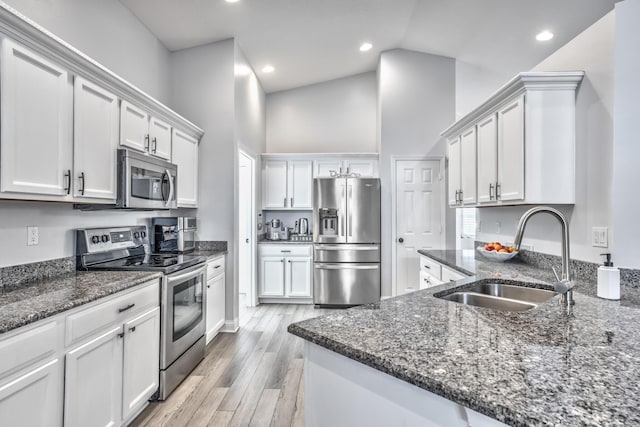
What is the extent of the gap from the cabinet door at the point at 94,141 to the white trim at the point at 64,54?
0.21ft

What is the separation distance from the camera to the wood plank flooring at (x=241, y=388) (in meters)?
2.10

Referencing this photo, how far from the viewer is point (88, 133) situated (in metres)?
2.06

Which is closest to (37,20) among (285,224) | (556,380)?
(556,380)

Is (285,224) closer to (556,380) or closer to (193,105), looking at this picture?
(193,105)

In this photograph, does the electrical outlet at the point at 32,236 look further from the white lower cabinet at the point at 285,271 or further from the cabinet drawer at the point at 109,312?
the white lower cabinet at the point at 285,271

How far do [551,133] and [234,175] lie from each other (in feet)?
9.59

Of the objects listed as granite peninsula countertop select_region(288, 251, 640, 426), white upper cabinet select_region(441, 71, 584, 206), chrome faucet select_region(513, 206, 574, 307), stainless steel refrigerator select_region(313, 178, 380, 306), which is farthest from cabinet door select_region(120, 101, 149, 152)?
white upper cabinet select_region(441, 71, 584, 206)

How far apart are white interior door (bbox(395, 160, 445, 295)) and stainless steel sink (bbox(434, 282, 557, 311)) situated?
2.73m

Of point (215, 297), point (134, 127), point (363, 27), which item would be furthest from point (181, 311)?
point (363, 27)

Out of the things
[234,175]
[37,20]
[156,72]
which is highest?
[156,72]

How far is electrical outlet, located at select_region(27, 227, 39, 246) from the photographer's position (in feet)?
6.37

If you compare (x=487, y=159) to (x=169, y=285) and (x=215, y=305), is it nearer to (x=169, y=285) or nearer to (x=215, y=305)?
(x=169, y=285)

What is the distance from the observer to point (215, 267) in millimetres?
3348

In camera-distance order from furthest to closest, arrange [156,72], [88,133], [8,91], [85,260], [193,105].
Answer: [193,105] < [156,72] < [85,260] < [88,133] < [8,91]
